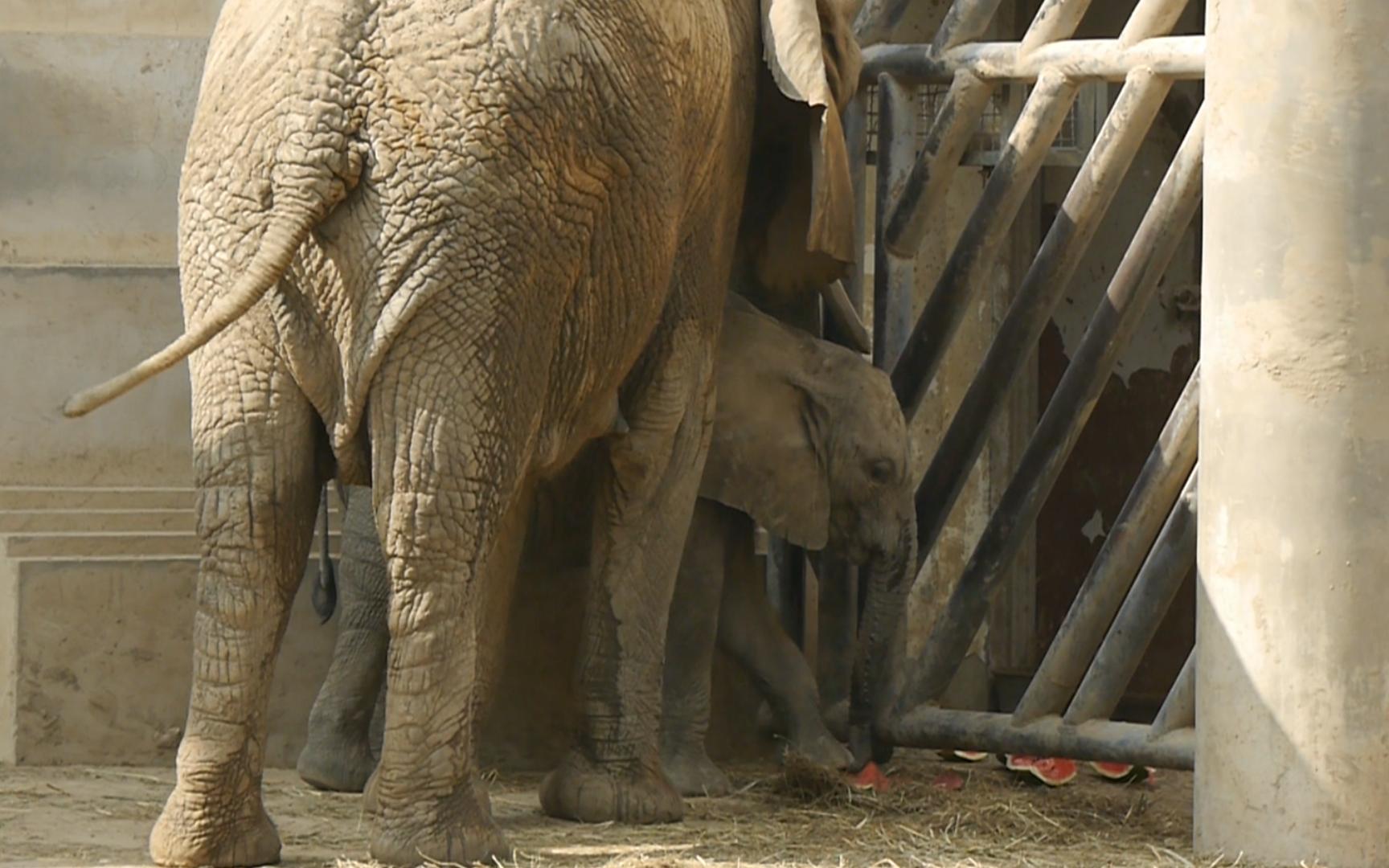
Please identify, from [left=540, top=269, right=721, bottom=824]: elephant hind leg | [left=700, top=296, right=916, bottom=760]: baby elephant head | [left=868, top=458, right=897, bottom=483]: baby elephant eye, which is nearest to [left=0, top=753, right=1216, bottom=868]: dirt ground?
[left=540, top=269, right=721, bottom=824]: elephant hind leg

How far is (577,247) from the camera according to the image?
522 cm

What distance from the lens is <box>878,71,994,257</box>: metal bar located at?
6.97 metres

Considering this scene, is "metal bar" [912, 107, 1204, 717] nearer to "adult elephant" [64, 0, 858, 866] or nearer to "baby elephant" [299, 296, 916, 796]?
"baby elephant" [299, 296, 916, 796]

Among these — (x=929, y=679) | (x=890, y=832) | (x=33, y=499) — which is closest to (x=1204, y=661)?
(x=890, y=832)

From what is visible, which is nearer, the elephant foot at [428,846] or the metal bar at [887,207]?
the elephant foot at [428,846]

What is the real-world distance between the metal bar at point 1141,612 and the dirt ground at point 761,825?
26cm

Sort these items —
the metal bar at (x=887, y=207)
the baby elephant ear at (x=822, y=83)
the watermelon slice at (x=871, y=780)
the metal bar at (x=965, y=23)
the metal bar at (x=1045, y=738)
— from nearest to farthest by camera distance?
the baby elephant ear at (x=822, y=83) < the metal bar at (x=1045, y=738) < the watermelon slice at (x=871, y=780) < the metal bar at (x=965, y=23) < the metal bar at (x=887, y=207)

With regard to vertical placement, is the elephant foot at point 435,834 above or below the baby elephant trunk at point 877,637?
below

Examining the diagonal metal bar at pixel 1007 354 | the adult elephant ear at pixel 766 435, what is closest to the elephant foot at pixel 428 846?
the adult elephant ear at pixel 766 435

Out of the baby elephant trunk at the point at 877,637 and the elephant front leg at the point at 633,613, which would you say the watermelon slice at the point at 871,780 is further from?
the elephant front leg at the point at 633,613

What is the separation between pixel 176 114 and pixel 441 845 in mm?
2530

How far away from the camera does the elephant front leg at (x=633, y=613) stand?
605 cm

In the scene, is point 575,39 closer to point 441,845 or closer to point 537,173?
point 537,173

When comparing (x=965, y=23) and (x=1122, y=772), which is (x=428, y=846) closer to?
(x=1122, y=772)
